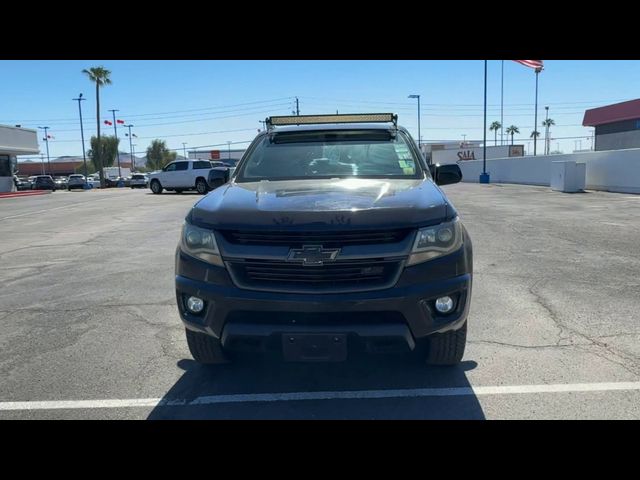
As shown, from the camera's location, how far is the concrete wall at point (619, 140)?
4141 centimetres

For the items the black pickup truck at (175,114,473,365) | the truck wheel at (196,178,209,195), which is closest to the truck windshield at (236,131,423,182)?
the black pickup truck at (175,114,473,365)

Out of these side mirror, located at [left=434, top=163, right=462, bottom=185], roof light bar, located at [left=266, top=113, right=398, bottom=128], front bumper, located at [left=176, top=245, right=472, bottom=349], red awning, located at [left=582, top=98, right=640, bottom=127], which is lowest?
front bumper, located at [left=176, top=245, right=472, bottom=349]

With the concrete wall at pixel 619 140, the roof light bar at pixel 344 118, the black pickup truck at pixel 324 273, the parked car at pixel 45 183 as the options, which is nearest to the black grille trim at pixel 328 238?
the black pickup truck at pixel 324 273

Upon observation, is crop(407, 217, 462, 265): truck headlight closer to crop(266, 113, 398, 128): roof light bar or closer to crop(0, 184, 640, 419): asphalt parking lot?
crop(0, 184, 640, 419): asphalt parking lot

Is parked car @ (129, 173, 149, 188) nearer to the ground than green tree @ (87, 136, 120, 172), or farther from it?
nearer to the ground

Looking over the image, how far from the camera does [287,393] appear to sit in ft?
12.0

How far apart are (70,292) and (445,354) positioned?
499 cm

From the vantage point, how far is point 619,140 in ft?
143

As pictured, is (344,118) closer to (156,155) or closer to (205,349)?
(205,349)

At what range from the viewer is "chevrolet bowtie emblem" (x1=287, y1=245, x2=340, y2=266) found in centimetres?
314

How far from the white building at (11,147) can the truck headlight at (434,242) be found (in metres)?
41.9

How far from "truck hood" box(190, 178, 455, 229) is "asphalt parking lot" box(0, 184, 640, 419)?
3.97 feet
